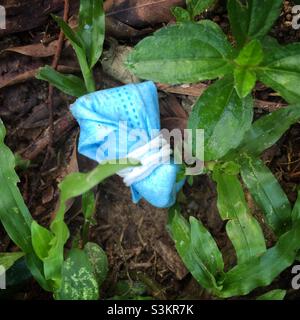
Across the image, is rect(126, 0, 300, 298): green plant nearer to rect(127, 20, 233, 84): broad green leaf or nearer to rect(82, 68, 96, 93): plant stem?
rect(127, 20, 233, 84): broad green leaf

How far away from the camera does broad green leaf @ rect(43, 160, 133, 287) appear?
1191 millimetres

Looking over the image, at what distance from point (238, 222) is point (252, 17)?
1.83 feet

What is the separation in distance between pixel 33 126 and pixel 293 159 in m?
0.84

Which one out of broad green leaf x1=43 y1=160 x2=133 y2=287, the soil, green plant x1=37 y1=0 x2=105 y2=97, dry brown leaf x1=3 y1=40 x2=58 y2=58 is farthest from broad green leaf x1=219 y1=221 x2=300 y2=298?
dry brown leaf x1=3 y1=40 x2=58 y2=58

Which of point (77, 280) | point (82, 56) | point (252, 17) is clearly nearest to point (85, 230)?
point (77, 280)

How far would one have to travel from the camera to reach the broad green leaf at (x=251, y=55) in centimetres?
131

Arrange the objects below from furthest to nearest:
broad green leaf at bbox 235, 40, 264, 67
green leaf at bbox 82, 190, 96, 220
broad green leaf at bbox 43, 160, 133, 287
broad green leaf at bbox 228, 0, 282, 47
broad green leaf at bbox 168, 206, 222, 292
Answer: green leaf at bbox 82, 190, 96, 220, broad green leaf at bbox 168, 206, 222, 292, broad green leaf at bbox 228, 0, 282, 47, broad green leaf at bbox 235, 40, 264, 67, broad green leaf at bbox 43, 160, 133, 287

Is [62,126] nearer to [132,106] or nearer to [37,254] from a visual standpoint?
[132,106]

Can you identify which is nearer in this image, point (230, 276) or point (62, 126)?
point (230, 276)

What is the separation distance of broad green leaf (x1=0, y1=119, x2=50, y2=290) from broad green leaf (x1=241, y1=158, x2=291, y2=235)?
2.08ft

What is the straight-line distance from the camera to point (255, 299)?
1611 mm

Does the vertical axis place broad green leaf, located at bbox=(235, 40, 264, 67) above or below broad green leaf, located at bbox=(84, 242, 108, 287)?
above

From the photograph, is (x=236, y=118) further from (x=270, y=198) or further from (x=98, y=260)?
(x=98, y=260)
